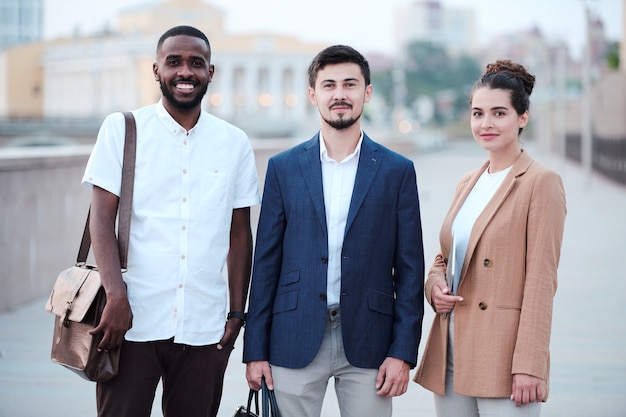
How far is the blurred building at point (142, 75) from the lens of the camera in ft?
302

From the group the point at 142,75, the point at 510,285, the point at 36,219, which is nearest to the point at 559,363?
the point at 510,285

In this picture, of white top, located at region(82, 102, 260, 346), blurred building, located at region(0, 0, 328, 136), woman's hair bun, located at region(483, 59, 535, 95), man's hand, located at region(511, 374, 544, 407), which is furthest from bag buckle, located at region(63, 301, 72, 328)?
blurred building, located at region(0, 0, 328, 136)

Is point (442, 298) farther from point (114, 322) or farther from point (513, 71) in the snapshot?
point (114, 322)

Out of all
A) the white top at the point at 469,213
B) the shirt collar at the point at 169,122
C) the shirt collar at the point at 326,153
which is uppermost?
the shirt collar at the point at 169,122

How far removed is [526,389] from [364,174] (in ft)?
3.22

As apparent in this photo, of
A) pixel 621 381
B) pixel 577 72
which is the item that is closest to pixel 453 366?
pixel 621 381

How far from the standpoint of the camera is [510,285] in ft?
10.9

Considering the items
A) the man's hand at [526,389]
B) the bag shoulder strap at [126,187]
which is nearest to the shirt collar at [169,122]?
the bag shoulder strap at [126,187]

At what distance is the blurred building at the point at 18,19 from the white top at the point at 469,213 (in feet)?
575

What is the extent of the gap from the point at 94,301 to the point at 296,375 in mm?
805

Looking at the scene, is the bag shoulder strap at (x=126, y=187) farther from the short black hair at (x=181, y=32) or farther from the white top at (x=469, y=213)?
the white top at (x=469, y=213)

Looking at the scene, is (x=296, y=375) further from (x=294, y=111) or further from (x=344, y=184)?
(x=294, y=111)

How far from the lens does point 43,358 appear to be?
23.4 feet

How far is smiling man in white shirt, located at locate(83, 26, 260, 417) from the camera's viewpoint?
11.4 ft
